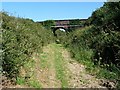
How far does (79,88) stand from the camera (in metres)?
9.42

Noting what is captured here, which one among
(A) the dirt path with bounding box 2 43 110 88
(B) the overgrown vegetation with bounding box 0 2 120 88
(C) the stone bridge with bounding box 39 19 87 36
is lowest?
(A) the dirt path with bounding box 2 43 110 88

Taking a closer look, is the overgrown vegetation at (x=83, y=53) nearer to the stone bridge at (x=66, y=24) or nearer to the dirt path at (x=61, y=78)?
the dirt path at (x=61, y=78)

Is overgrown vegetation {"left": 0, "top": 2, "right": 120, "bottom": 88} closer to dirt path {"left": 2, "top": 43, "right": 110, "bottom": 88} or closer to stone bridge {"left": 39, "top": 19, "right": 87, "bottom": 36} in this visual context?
dirt path {"left": 2, "top": 43, "right": 110, "bottom": 88}

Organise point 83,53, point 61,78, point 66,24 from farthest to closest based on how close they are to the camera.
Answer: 1. point 66,24
2. point 83,53
3. point 61,78

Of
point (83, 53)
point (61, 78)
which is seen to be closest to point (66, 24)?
point (83, 53)

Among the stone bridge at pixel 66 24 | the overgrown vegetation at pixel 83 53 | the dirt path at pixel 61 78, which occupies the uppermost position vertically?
the stone bridge at pixel 66 24

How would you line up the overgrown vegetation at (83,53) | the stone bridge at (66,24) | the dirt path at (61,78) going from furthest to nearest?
the stone bridge at (66,24), the dirt path at (61,78), the overgrown vegetation at (83,53)

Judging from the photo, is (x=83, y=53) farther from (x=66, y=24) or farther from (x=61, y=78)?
(x=66, y=24)

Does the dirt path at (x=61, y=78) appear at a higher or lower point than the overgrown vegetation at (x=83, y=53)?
lower

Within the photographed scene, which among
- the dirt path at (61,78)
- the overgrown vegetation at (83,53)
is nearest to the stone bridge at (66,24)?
the overgrown vegetation at (83,53)

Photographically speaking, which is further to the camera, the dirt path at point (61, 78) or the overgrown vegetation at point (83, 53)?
the dirt path at point (61, 78)

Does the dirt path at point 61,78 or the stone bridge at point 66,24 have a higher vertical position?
the stone bridge at point 66,24

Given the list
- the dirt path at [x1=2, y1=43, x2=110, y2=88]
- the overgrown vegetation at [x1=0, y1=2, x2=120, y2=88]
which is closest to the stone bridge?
the overgrown vegetation at [x1=0, y1=2, x2=120, y2=88]

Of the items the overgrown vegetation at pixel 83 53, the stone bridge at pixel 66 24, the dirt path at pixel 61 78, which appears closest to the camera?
the overgrown vegetation at pixel 83 53
